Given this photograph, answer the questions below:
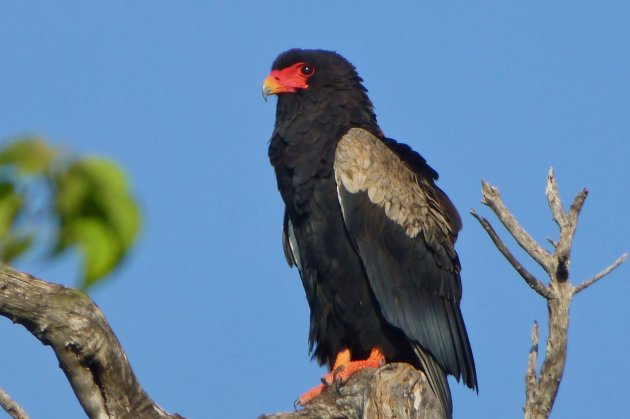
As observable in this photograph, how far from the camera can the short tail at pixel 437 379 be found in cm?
538

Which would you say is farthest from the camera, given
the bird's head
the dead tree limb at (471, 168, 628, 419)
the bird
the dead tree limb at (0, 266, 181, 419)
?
the bird's head

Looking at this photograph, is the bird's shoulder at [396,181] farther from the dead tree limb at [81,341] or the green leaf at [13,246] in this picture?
the green leaf at [13,246]

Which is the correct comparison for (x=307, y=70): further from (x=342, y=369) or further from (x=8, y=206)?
(x=8, y=206)

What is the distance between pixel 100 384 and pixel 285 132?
9.68 ft

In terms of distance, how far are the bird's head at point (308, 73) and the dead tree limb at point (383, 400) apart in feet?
7.62

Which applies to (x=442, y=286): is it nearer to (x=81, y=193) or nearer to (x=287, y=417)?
(x=287, y=417)

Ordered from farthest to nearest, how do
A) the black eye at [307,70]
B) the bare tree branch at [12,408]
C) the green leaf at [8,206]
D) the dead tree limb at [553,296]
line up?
the black eye at [307,70]
the dead tree limb at [553,296]
the bare tree branch at [12,408]
the green leaf at [8,206]

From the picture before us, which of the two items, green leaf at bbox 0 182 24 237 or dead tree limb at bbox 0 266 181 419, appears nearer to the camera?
green leaf at bbox 0 182 24 237

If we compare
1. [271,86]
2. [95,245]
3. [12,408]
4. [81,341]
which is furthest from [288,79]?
[95,245]

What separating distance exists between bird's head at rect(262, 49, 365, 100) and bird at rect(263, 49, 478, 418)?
176 mm

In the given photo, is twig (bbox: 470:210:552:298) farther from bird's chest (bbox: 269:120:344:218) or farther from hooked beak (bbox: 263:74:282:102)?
hooked beak (bbox: 263:74:282:102)

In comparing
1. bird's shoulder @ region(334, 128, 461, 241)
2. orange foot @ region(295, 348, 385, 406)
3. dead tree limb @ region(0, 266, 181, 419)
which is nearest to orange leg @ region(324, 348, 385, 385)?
orange foot @ region(295, 348, 385, 406)

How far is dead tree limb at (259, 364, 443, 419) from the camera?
15.3 ft

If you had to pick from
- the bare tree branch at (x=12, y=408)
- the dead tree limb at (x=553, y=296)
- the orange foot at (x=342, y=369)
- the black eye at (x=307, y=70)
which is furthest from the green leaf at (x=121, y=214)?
the black eye at (x=307, y=70)
